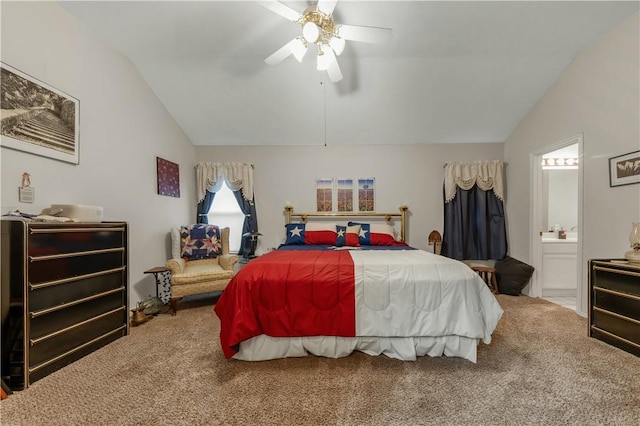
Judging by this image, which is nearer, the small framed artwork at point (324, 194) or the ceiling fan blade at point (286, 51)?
the ceiling fan blade at point (286, 51)

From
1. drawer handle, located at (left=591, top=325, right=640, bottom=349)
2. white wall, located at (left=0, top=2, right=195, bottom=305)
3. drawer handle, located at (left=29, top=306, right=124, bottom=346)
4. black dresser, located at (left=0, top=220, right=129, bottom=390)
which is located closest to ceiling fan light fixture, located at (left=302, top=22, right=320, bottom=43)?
white wall, located at (left=0, top=2, right=195, bottom=305)

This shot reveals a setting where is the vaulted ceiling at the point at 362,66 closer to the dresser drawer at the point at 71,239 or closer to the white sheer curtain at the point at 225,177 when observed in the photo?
the white sheer curtain at the point at 225,177

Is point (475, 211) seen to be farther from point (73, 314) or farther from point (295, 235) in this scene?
point (73, 314)

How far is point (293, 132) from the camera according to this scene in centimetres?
411

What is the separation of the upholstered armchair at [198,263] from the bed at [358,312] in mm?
1207

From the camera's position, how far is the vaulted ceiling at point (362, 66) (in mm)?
2434

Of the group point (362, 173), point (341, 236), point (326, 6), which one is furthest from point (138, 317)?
point (362, 173)

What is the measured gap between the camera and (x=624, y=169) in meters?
2.44

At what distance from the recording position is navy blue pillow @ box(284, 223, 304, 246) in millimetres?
3725

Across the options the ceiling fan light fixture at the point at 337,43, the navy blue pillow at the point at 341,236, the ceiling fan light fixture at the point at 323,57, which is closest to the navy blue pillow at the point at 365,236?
the navy blue pillow at the point at 341,236

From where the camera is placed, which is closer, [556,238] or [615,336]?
[615,336]

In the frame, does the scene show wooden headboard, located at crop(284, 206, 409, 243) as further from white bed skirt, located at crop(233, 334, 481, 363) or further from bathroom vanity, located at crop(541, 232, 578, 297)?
white bed skirt, located at crop(233, 334, 481, 363)

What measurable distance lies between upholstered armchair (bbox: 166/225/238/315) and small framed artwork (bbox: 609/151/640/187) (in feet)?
13.1

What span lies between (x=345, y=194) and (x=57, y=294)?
3411 millimetres
